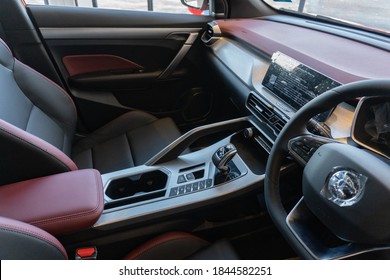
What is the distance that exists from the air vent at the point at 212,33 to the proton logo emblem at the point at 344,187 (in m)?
1.10

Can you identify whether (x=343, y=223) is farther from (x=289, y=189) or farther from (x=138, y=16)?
(x=138, y=16)

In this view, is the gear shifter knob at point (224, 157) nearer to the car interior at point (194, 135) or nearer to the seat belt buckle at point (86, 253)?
the car interior at point (194, 135)

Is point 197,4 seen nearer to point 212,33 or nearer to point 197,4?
point 197,4

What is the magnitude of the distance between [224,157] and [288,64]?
0.39 metres

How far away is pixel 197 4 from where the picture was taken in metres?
1.72

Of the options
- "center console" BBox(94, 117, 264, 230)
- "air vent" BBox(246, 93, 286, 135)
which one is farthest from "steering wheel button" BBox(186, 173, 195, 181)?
"air vent" BBox(246, 93, 286, 135)

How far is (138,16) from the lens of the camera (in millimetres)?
1508

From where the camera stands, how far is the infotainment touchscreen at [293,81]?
34.4 inches

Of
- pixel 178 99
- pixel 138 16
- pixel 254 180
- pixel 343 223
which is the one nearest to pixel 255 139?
pixel 254 180

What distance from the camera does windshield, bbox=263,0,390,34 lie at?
130 centimetres

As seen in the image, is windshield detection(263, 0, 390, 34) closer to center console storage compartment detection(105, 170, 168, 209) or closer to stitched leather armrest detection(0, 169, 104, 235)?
center console storage compartment detection(105, 170, 168, 209)

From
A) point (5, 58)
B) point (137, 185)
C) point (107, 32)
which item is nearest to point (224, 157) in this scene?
point (137, 185)

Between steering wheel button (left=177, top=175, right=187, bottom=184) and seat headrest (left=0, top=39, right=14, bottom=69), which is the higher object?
seat headrest (left=0, top=39, right=14, bottom=69)

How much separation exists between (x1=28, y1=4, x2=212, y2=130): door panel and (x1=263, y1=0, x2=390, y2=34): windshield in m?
0.48
